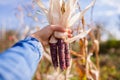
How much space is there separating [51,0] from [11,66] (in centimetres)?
62

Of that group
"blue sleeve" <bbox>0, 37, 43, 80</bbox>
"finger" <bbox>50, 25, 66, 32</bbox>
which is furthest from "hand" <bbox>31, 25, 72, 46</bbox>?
"blue sleeve" <bbox>0, 37, 43, 80</bbox>

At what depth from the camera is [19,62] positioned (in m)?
1.35

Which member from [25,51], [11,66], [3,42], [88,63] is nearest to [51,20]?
[25,51]

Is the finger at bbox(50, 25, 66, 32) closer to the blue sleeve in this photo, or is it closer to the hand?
the hand

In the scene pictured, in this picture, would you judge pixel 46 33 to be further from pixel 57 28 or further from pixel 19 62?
pixel 19 62

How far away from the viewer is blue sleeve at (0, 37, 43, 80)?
4.22 feet

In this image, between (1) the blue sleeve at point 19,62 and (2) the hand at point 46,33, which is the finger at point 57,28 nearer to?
(2) the hand at point 46,33

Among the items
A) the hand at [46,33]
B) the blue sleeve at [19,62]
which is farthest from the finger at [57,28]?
the blue sleeve at [19,62]

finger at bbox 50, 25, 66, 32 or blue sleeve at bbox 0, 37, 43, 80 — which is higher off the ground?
Answer: finger at bbox 50, 25, 66, 32

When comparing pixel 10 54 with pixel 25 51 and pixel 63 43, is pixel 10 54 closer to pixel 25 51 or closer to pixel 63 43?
pixel 25 51

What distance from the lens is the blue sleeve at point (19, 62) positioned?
50.7 inches

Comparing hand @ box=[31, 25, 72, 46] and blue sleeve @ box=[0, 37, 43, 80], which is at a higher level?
hand @ box=[31, 25, 72, 46]

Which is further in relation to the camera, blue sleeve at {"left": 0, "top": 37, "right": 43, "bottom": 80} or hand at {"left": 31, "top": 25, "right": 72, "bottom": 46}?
hand at {"left": 31, "top": 25, "right": 72, "bottom": 46}

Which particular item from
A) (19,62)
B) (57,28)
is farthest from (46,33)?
(19,62)
